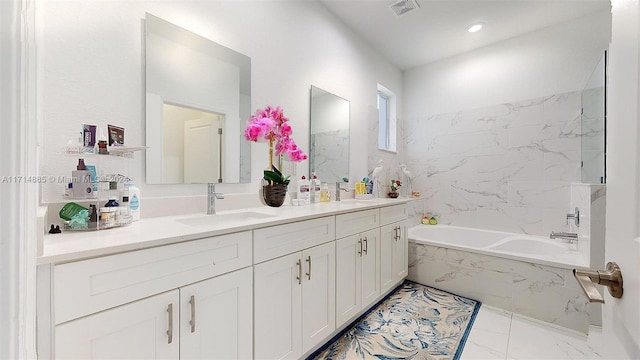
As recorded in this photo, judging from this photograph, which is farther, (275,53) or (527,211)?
(527,211)

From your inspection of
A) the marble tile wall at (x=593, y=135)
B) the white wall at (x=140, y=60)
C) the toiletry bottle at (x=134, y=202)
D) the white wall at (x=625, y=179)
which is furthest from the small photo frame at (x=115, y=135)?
the marble tile wall at (x=593, y=135)

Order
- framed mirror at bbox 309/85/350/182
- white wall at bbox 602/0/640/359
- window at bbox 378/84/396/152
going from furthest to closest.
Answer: window at bbox 378/84/396/152 < framed mirror at bbox 309/85/350/182 < white wall at bbox 602/0/640/359

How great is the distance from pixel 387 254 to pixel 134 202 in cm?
181

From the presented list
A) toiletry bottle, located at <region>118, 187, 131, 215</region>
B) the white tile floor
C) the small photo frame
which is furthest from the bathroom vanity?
the white tile floor

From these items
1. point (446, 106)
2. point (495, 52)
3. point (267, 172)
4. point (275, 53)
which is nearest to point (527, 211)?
point (446, 106)

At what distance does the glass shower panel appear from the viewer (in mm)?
1895

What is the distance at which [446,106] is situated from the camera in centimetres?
329

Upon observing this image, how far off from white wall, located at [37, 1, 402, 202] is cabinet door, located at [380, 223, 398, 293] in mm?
720

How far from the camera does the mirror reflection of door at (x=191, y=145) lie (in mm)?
1375

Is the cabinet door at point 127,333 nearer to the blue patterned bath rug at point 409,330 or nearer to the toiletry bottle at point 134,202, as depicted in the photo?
the toiletry bottle at point 134,202

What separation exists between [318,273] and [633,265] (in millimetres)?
1239

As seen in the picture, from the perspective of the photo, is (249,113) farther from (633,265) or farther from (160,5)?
(633,265)

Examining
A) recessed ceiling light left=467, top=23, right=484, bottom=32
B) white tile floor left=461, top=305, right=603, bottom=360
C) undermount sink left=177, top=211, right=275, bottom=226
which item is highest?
recessed ceiling light left=467, top=23, right=484, bottom=32

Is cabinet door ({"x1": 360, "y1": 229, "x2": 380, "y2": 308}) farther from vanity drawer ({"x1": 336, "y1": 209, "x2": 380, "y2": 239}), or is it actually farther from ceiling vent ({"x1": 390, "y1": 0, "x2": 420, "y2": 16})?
ceiling vent ({"x1": 390, "y1": 0, "x2": 420, "y2": 16})
